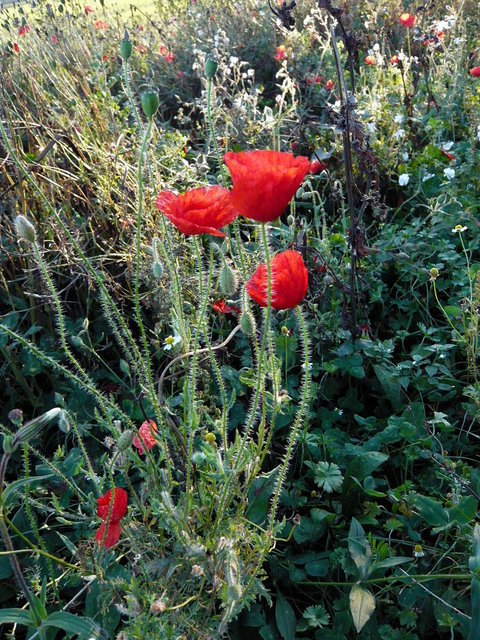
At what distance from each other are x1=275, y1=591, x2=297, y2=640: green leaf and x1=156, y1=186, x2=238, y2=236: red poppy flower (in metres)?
0.85

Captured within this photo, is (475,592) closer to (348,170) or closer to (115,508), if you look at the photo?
(115,508)

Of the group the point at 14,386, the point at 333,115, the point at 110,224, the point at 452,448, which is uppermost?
the point at 333,115

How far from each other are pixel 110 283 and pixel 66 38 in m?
2.36

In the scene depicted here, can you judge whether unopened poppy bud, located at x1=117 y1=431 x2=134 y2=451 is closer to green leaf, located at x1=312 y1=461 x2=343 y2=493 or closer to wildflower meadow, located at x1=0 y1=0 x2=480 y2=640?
wildflower meadow, located at x1=0 y1=0 x2=480 y2=640

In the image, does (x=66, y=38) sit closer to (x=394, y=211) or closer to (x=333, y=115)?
(x=394, y=211)

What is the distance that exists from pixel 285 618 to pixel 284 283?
2.45 feet

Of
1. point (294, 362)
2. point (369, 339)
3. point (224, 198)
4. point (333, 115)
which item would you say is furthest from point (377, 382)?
point (224, 198)

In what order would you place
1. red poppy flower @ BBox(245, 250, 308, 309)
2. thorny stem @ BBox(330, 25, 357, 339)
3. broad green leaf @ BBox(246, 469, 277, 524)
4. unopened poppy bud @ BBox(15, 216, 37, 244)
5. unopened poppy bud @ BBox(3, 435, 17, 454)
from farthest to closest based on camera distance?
thorny stem @ BBox(330, 25, 357, 339) < broad green leaf @ BBox(246, 469, 277, 524) < red poppy flower @ BBox(245, 250, 308, 309) < unopened poppy bud @ BBox(15, 216, 37, 244) < unopened poppy bud @ BBox(3, 435, 17, 454)

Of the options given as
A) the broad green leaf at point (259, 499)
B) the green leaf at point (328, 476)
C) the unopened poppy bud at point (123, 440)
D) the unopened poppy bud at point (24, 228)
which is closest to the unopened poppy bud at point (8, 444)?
the unopened poppy bud at point (123, 440)

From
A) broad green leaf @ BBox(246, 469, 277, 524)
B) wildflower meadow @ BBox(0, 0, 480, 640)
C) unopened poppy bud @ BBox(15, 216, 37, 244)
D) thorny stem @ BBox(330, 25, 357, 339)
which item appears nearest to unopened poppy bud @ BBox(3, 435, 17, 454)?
wildflower meadow @ BBox(0, 0, 480, 640)

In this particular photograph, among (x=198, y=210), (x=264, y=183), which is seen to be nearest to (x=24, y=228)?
(x=198, y=210)

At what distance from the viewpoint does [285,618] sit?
1.30 m

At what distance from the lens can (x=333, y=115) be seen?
1.69 m

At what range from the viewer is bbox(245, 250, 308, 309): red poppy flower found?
1130 millimetres
